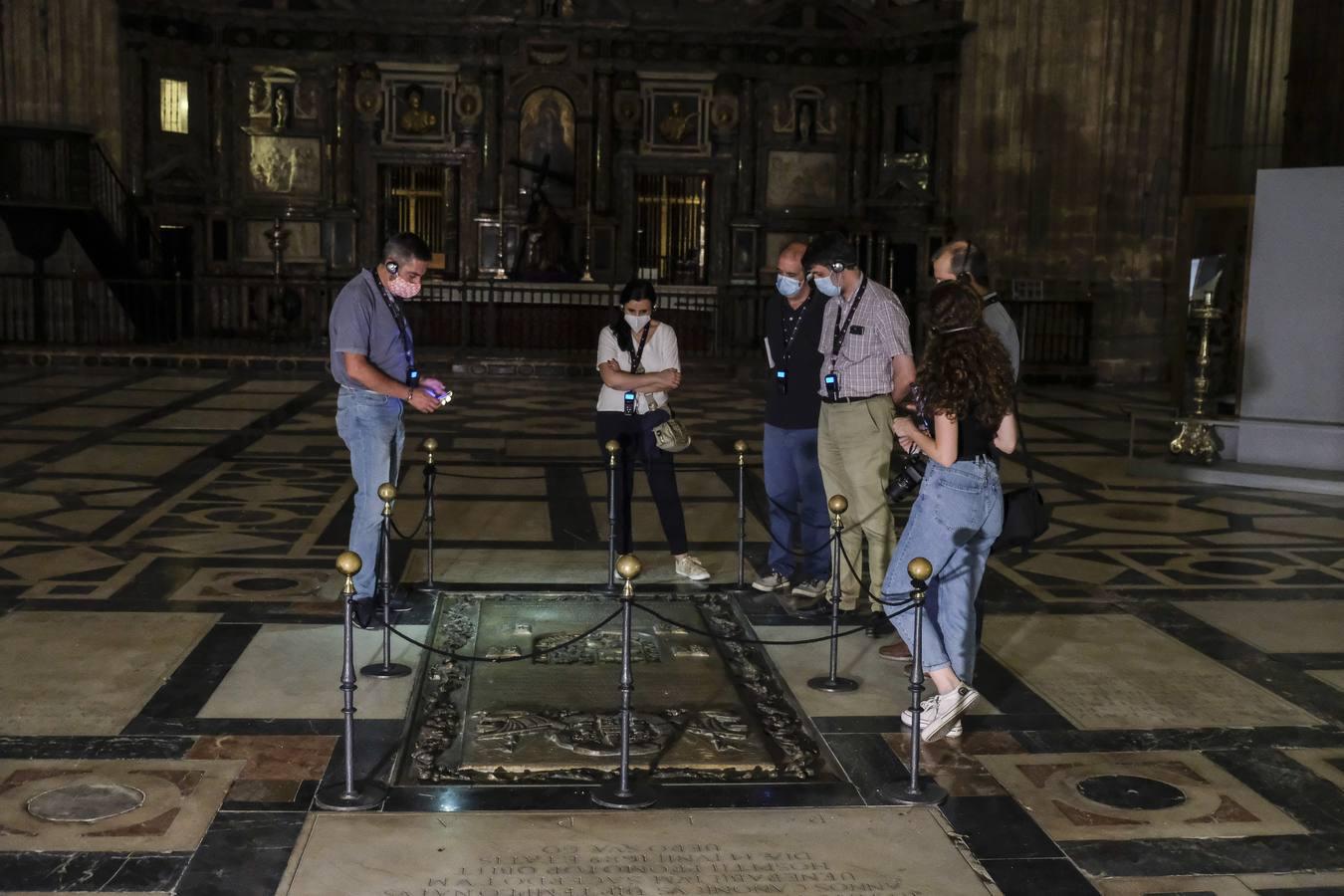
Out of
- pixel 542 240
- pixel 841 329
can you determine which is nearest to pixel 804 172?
pixel 542 240

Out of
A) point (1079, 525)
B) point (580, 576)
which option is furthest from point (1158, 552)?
point (580, 576)

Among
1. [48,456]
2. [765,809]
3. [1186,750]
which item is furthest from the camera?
[48,456]

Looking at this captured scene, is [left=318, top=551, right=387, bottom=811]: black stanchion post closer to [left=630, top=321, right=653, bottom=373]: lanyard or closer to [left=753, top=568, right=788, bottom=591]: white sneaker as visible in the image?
[left=630, top=321, right=653, bottom=373]: lanyard

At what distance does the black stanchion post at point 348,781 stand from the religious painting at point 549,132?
67.3 ft

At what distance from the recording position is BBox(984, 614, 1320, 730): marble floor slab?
630cm

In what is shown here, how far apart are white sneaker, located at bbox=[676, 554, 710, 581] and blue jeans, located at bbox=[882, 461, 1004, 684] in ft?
8.83

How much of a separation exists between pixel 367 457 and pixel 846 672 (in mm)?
2514

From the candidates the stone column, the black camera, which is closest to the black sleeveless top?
the black camera

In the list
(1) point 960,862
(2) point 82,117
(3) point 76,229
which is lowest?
(1) point 960,862

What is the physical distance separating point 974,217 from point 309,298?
1050 cm

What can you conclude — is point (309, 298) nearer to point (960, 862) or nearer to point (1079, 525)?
point (1079, 525)

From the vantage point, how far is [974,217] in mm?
22578

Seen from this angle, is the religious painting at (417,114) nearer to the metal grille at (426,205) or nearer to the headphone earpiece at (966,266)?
the metal grille at (426,205)

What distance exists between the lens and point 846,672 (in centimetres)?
678
